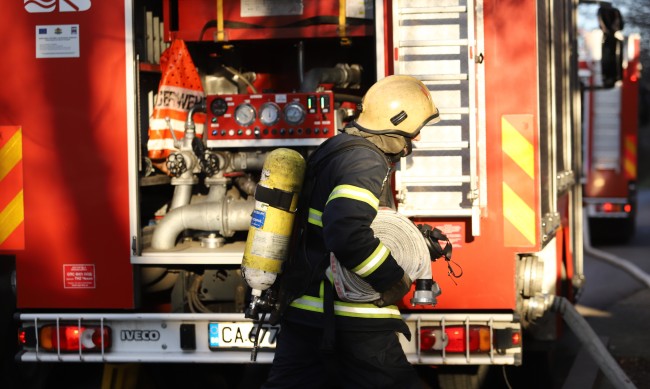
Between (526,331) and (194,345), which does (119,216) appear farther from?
(526,331)

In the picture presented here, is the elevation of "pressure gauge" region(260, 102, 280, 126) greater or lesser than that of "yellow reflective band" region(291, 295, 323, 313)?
greater

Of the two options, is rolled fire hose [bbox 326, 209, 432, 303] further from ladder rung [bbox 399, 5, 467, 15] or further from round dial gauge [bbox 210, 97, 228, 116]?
round dial gauge [bbox 210, 97, 228, 116]

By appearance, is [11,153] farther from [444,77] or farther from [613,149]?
[613,149]

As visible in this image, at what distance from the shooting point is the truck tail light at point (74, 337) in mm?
5039

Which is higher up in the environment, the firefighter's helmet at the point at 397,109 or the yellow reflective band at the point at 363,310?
the firefighter's helmet at the point at 397,109

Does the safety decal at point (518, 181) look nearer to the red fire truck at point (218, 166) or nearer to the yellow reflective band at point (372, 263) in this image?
the red fire truck at point (218, 166)

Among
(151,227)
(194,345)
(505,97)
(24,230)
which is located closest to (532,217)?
(505,97)

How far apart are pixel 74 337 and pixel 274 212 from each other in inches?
61.2

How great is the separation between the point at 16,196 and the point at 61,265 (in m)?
0.41

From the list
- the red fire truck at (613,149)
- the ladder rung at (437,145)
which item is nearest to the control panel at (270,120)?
the ladder rung at (437,145)

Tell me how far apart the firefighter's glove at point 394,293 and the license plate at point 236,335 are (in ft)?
3.71

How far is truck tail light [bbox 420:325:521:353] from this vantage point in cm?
475

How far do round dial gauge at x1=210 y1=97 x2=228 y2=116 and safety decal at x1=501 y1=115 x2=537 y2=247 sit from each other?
143cm

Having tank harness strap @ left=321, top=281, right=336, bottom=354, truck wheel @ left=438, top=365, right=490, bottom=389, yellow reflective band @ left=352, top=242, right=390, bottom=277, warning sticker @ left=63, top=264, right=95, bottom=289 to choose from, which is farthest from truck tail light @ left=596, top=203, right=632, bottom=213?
yellow reflective band @ left=352, top=242, right=390, bottom=277
